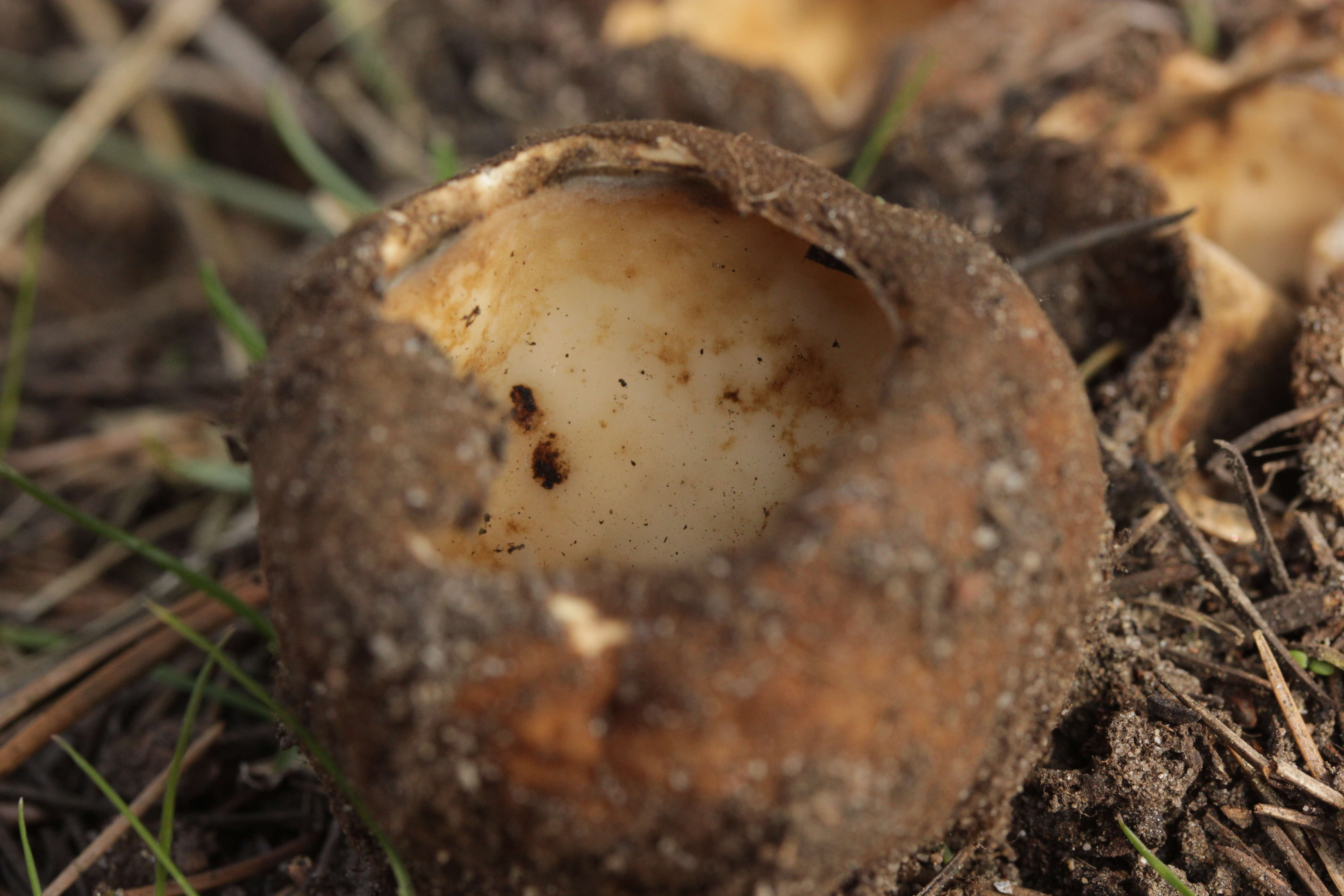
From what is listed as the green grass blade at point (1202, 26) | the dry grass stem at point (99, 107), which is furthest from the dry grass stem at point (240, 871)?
the green grass blade at point (1202, 26)

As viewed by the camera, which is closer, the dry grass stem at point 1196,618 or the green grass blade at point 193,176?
the dry grass stem at point 1196,618

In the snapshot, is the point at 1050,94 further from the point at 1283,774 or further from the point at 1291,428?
the point at 1283,774

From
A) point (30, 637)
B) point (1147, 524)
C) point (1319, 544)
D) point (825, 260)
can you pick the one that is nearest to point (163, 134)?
point (30, 637)

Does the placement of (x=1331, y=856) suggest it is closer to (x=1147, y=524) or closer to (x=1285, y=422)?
(x=1147, y=524)

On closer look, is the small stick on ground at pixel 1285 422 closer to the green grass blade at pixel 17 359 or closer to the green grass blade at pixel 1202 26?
the green grass blade at pixel 1202 26

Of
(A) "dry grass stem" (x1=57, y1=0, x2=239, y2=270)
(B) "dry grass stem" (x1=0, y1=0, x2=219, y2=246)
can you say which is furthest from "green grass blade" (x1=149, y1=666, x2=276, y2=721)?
(A) "dry grass stem" (x1=57, y1=0, x2=239, y2=270)
